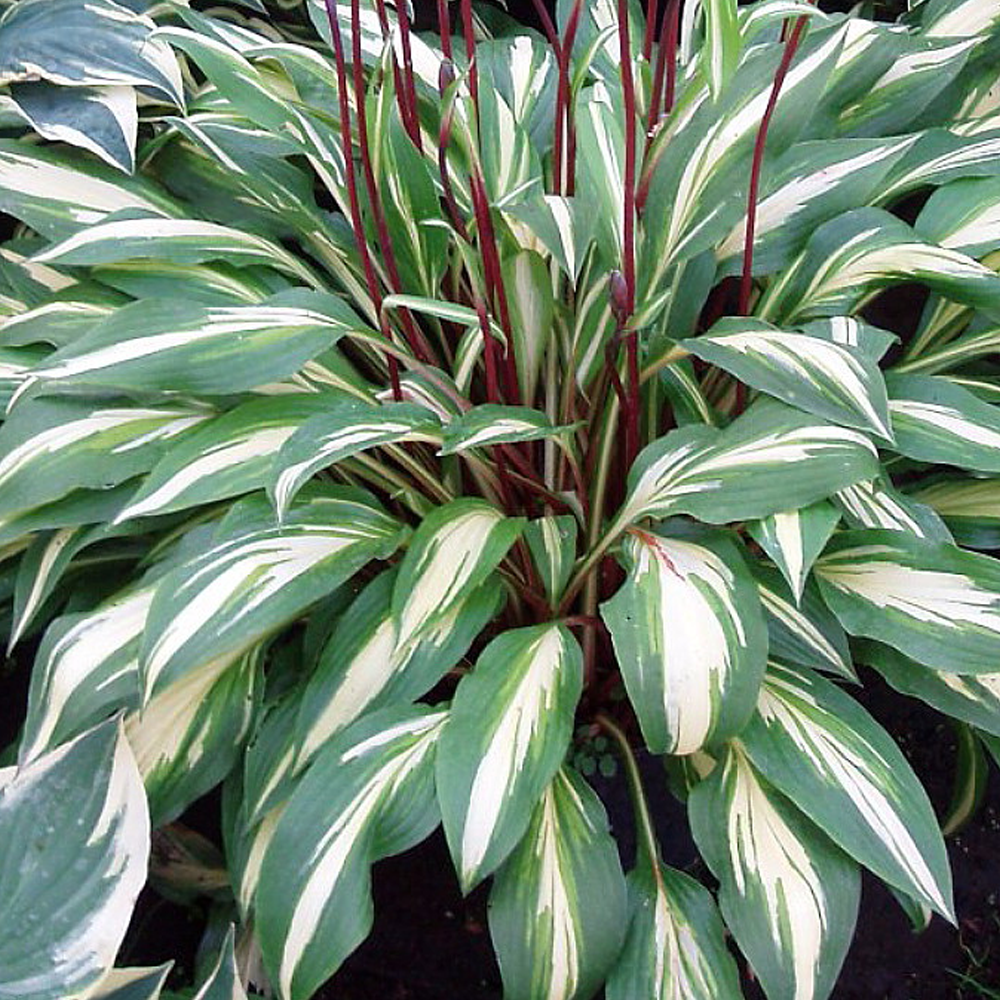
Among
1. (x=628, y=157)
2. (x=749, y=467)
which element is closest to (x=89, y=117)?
(x=628, y=157)

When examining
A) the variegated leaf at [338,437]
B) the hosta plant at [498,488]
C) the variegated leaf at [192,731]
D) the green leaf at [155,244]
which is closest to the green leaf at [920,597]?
the hosta plant at [498,488]

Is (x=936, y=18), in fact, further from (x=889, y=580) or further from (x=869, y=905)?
(x=869, y=905)

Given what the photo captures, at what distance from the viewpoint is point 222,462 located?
80 cm

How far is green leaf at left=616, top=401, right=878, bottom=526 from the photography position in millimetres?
705

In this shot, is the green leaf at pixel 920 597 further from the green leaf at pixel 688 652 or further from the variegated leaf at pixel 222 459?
the variegated leaf at pixel 222 459

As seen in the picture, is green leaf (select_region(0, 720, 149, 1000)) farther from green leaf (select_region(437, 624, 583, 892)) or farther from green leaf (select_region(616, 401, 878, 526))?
green leaf (select_region(616, 401, 878, 526))

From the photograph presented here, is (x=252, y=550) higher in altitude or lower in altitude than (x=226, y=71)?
lower

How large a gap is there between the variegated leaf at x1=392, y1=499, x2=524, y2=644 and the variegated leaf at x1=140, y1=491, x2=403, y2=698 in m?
0.04

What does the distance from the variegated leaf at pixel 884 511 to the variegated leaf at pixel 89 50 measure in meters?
0.68

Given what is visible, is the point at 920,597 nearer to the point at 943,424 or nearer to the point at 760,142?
the point at 943,424

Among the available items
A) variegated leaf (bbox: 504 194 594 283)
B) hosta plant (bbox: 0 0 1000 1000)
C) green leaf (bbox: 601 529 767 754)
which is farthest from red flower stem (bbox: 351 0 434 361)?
green leaf (bbox: 601 529 767 754)

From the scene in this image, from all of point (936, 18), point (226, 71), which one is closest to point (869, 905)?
point (936, 18)

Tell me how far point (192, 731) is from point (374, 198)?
1.36 feet

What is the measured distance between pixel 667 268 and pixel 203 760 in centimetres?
50
